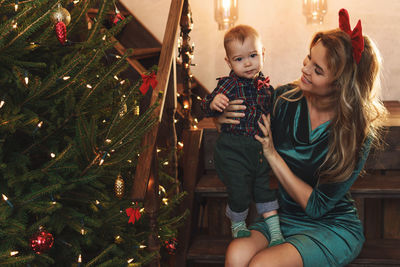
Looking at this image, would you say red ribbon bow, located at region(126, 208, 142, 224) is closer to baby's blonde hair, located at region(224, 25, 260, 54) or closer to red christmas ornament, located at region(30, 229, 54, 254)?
red christmas ornament, located at region(30, 229, 54, 254)

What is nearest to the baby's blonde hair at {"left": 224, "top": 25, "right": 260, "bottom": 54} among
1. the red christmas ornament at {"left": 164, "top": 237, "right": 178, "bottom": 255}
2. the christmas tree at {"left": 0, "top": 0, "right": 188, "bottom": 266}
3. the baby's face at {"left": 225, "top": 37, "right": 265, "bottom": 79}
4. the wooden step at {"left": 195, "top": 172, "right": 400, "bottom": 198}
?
the baby's face at {"left": 225, "top": 37, "right": 265, "bottom": 79}

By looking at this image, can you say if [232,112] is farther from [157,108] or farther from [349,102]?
[349,102]

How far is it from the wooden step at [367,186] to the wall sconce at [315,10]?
1.86 m

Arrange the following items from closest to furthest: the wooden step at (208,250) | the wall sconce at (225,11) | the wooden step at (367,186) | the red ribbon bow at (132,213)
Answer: the red ribbon bow at (132,213) < the wooden step at (208,250) < the wooden step at (367,186) < the wall sconce at (225,11)

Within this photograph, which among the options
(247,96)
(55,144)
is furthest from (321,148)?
(55,144)

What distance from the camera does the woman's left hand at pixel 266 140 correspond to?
67.7 inches

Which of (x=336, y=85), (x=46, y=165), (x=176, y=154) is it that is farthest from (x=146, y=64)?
(x=46, y=165)

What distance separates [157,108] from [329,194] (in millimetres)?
798

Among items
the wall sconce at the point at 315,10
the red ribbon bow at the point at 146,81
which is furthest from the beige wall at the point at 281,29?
the red ribbon bow at the point at 146,81

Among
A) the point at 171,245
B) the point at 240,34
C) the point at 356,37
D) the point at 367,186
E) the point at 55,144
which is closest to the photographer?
the point at 55,144

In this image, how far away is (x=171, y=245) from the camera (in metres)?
1.83

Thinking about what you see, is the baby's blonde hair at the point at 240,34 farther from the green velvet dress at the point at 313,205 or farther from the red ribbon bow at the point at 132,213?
the red ribbon bow at the point at 132,213

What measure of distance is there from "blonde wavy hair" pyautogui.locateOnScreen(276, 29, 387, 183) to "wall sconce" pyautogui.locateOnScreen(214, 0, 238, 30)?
1954 mm

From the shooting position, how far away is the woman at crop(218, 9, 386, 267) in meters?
1.57
